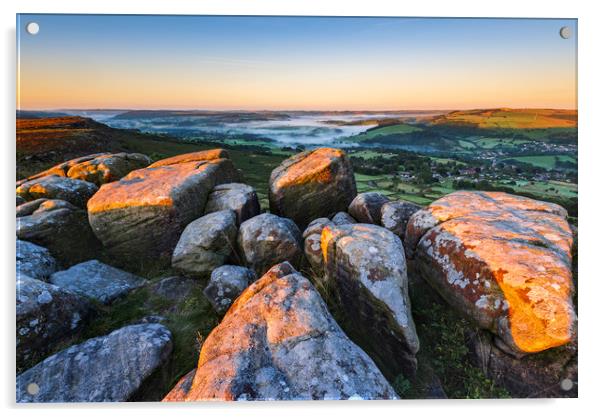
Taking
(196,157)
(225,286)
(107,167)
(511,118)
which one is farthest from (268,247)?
(511,118)

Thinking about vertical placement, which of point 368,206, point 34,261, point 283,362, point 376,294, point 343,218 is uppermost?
point 368,206

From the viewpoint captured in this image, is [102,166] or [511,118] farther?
[102,166]

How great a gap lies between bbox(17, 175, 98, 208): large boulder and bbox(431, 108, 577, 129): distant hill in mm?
7106

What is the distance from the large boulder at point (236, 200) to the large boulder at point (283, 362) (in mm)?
2582

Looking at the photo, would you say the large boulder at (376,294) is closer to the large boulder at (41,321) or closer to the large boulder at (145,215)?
the large boulder at (145,215)

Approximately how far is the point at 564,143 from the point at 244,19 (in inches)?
211

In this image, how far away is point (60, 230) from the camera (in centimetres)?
593

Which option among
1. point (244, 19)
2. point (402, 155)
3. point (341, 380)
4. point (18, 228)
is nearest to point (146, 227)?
point (18, 228)

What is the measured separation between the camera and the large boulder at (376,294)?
4070 millimetres

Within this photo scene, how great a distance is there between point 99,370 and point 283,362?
7.78 ft

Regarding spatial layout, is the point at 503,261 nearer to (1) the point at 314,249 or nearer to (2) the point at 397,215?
(2) the point at 397,215

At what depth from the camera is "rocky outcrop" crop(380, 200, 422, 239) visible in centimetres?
564

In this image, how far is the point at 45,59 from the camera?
4.97 meters

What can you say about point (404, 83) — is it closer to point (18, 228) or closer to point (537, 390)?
point (537, 390)
